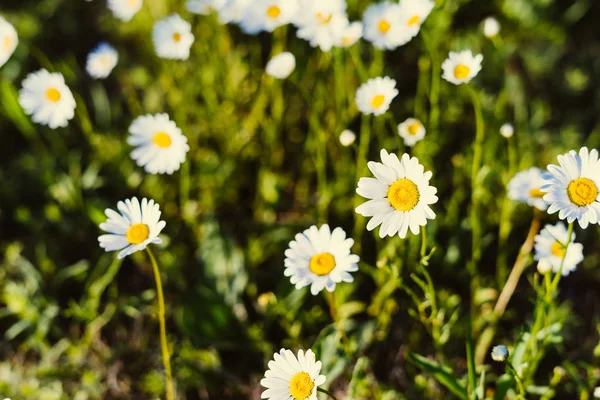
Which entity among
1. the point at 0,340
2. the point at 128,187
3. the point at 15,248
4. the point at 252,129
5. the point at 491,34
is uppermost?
the point at 491,34

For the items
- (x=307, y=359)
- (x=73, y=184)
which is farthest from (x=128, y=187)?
(x=307, y=359)

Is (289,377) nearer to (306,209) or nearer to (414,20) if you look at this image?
(306,209)

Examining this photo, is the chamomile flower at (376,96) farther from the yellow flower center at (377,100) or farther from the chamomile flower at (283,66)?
the chamomile flower at (283,66)

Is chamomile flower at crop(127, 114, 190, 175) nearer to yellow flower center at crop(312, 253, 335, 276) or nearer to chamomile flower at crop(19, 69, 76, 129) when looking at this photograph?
chamomile flower at crop(19, 69, 76, 129)

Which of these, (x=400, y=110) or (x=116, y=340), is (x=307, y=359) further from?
(x=400, y=110)

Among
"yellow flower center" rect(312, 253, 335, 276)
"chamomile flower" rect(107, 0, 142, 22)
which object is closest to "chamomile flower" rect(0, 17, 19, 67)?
"chamomile flower" rect(107, 0, 142, 22)

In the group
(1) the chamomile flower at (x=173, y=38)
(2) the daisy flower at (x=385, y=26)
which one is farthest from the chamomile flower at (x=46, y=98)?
(2) the daisy flower at (x=385, y=26)
